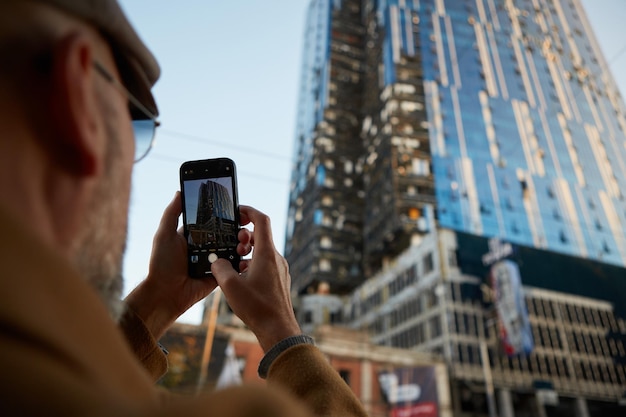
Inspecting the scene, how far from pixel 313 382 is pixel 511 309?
1298 inches

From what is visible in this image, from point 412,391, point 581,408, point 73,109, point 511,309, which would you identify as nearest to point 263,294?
point 73,109

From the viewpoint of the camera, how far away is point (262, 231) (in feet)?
4.72

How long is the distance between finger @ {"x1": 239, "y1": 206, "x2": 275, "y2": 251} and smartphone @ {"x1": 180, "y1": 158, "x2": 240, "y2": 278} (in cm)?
19

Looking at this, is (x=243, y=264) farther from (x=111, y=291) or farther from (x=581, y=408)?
(x=581, y=408)

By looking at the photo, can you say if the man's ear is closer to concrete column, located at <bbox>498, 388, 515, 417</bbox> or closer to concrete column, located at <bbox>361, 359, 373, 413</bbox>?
concrete column, located at <bbox>361, 359, 373, 413</bbox>

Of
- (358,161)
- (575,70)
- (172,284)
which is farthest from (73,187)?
(575,70)

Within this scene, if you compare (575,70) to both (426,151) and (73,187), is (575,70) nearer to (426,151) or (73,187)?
(426,151)

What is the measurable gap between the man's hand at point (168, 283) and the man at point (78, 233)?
455 mm

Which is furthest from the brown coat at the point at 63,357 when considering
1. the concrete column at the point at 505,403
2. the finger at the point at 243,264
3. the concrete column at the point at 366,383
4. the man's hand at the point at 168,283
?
the concrete column at the point at 505,403

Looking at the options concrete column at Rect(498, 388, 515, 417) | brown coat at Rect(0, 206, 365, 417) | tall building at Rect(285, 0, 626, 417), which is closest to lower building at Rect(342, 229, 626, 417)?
concrete column at Rect(498, 388, 515, 417)

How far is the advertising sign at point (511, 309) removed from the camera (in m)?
28.5

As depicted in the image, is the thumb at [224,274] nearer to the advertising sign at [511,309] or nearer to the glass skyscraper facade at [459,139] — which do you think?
the advertising sign at [511,309]

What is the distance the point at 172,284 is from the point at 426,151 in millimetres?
47929

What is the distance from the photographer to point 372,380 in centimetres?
2819
